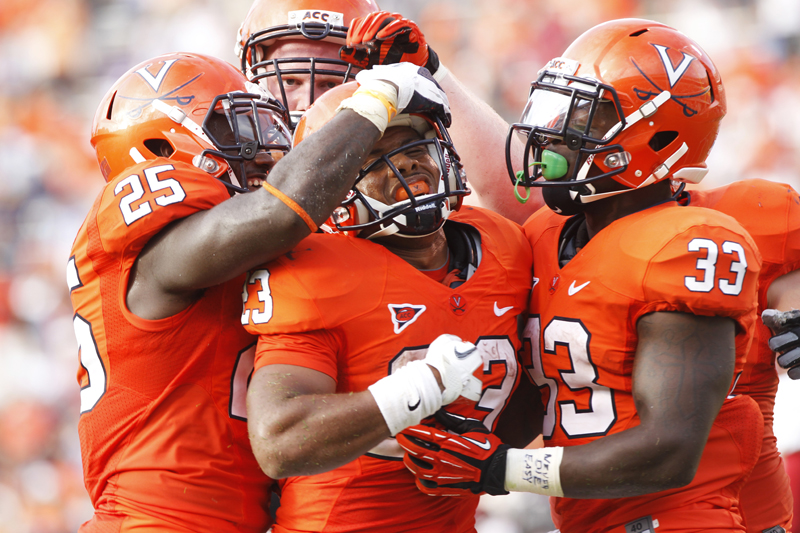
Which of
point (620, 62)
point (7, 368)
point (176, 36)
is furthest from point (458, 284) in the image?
point (176, 36)

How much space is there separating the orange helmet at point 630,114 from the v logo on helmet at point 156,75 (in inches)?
43.7

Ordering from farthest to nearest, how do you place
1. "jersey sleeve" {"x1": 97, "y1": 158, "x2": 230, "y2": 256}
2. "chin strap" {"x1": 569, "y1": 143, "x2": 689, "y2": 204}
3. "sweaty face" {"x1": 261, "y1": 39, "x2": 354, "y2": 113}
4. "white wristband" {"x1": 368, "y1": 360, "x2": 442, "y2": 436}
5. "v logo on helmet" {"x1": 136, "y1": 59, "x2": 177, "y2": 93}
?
"sweaty face" {"x1": 261, "y1": 39, "x2": 354, "y2": 113}, "v logo on helmet" {"x1": 136, "y1": 59, "x2": 177, "y2": 93}, "chin strap" {"x1": 569, "y1": 143, "x2": 689, "y2": 204}, "jersey sleeve" {"x1": 97, "y1": 158, "x2": 230, "y2": 256}, "white wristband" {"x1": 368, "y1": 360, "x2": 442, "y2": 436}

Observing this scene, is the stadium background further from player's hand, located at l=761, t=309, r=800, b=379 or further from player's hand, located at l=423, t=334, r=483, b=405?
player's hand, located at l=423, t=334, r=483, b=405

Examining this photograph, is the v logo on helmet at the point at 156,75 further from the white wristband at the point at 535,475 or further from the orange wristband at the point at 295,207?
the white wristband at the point at 535,475

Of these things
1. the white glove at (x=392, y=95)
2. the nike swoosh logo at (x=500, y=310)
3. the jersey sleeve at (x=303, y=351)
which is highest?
the white glove at (x=392, y=95)

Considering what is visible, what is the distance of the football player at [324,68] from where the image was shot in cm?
326

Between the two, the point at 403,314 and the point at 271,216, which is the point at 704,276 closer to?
the point at 403,314

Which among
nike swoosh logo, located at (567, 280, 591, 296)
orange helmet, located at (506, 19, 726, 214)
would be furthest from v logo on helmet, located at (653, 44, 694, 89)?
nike swoosh logo, located at (567, 280, 591, 296)

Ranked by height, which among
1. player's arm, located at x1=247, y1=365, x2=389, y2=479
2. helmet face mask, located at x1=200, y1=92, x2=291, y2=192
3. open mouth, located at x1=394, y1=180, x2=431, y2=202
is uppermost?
helmet face mask, located at x1=200, y1=92, x2=291, y2=192

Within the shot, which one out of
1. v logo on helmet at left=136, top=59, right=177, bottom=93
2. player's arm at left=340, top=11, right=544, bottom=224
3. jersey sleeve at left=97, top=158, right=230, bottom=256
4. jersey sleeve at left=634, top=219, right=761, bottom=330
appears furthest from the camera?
player's arm at left=340, top=11, right=544, bottom=224

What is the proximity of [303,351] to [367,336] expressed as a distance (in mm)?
188

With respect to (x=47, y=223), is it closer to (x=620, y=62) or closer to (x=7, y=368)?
(x=7, y=368)

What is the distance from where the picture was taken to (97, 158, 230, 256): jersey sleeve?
207cm

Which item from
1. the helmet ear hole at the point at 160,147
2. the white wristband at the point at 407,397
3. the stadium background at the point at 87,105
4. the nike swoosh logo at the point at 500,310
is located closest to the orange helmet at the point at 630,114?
the nike swoosh logo at the point at 500,310
